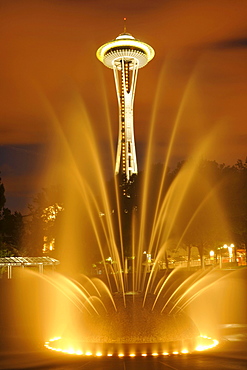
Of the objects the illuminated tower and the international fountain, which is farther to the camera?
the illuminated tower

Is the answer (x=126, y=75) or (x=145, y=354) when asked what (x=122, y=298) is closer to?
(x=145, y=354)

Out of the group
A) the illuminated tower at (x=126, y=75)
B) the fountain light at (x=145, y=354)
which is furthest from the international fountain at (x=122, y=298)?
the illuminated tower at (x=126, y=75)

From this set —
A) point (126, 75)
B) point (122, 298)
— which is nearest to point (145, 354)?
point (122, 298)

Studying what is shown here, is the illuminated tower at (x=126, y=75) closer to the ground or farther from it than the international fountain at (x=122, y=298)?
farther from it

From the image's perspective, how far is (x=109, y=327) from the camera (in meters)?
12.4

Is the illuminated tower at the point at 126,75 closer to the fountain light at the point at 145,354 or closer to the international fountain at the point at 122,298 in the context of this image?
the international fountain at the point at 122,298

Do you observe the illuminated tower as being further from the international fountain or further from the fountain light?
the fountain light

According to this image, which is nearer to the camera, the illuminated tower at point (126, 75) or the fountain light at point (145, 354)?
the fountain light at point (145, 354)

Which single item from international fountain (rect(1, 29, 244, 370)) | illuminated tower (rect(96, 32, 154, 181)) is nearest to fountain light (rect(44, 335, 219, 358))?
international fountain (rect(1, 29, 244, 370))

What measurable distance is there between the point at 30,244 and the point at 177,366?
5186 centimetres

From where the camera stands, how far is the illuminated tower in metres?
82.9

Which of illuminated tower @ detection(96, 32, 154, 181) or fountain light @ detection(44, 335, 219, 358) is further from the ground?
illuminated tower @ detection(96, 32, 154, 181)

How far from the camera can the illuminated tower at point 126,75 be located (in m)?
82.9

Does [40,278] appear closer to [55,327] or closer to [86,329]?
[55,327]
